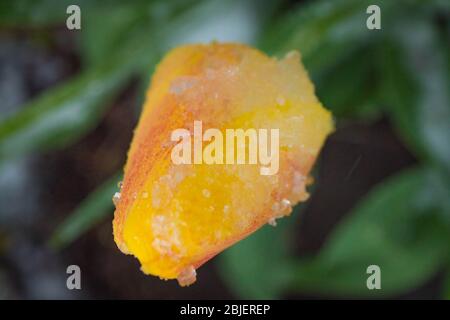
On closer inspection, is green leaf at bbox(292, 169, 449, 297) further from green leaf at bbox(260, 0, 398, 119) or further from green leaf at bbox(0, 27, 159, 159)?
green leaf at bbox(0, 27, 159, 159)

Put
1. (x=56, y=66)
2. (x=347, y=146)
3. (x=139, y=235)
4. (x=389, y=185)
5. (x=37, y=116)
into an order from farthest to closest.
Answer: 1. (x=56, y=66)
2. (x=347, y=146)
3. (x=389, y=185)
4. (x=37, y=116)
5. (x=139, y=235)

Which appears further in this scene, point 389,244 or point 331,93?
point 389,244

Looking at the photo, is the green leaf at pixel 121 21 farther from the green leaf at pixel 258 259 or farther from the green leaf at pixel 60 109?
the green leaf at pixel 258 259

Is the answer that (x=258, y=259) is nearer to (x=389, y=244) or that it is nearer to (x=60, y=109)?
(x=389, y=244)

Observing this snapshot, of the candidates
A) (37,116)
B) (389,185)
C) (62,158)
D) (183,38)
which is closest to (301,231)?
(389,185)

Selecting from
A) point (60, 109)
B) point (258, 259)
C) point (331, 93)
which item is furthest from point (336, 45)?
point (258, 259)

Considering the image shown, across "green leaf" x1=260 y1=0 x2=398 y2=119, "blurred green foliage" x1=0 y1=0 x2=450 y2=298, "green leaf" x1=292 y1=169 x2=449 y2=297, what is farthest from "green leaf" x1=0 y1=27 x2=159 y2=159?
"green leaf" x1=292 y1=169 x2=449 y2=297

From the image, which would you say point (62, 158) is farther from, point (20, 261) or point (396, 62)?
point (396, 62)

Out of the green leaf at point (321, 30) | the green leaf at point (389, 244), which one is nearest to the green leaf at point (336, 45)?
the green leaf at point (321, 30)
